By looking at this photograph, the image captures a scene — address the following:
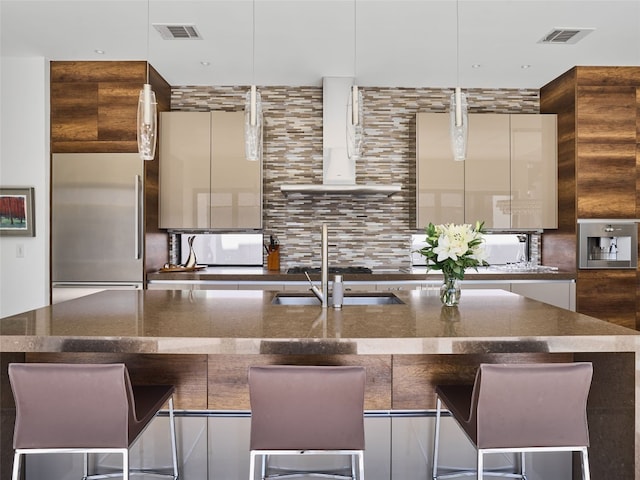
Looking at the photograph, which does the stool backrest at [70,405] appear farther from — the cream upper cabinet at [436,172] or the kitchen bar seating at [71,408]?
the cream upper cabinet at [436,172]

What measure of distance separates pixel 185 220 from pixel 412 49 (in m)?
2.47

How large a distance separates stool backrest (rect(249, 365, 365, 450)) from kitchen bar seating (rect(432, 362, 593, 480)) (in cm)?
39

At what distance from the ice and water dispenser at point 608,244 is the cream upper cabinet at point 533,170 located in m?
0.36

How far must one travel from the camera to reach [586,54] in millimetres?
3637

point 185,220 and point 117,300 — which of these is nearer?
point 117,300

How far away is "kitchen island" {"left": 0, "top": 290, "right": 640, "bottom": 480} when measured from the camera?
4.79 ft

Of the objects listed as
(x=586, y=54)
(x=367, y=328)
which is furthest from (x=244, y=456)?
(x=586, y=54)

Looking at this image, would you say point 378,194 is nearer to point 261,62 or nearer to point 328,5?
point 261,62

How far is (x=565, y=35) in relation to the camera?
329cm

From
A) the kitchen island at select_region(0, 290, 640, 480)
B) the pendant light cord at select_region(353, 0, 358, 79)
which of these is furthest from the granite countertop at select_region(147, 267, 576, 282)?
the pendant light cord at select_region(353, 0, 358, 79)

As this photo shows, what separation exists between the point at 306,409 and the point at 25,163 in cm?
370

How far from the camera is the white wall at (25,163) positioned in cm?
378

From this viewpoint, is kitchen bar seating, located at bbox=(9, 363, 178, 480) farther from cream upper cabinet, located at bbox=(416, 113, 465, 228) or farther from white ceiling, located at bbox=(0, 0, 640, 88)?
cream upper cabinet, located at bbox=(416, 113, 465, 228)

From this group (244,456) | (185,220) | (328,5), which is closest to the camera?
(244,456)
